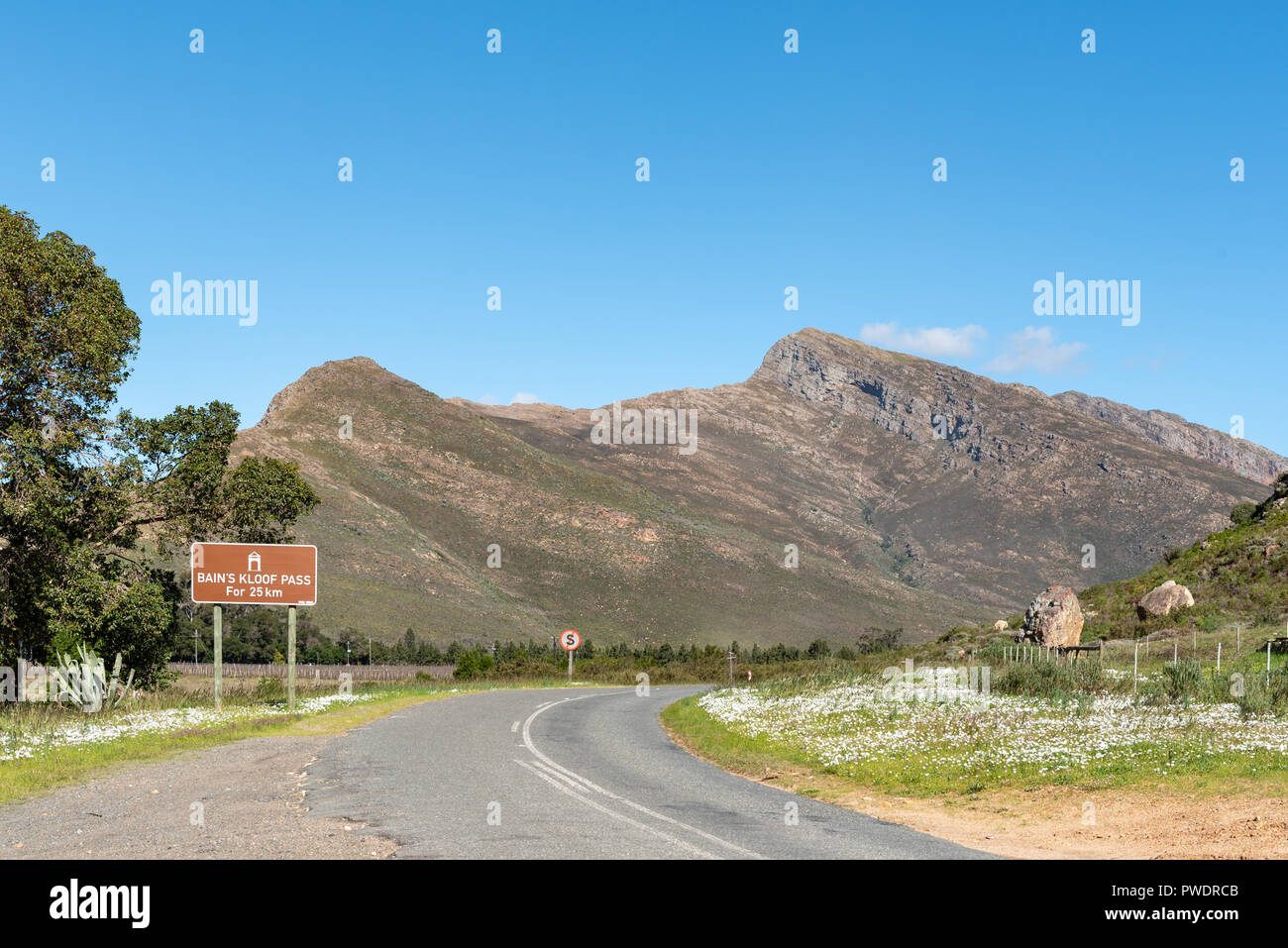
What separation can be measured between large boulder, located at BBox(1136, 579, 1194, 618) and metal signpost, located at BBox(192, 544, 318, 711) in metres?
31.5

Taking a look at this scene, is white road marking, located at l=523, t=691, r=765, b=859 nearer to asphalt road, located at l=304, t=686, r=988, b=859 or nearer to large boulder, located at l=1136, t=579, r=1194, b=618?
asphalt road, located at l=304, t=686, r=988, b=859

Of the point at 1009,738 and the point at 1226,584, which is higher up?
the point at 1226,584

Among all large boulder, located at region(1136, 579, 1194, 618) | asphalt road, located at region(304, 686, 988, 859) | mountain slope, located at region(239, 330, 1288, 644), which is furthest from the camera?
mountain slope, located at region(239, 330, 1288, 644)

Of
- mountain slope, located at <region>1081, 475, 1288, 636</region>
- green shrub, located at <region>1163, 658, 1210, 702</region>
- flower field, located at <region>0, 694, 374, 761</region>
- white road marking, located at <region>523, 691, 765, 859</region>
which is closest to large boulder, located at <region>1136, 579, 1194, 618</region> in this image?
mountain slope, located at <region>1081, 475, 1288, 636</region>

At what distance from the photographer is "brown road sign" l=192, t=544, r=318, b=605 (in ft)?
94.6

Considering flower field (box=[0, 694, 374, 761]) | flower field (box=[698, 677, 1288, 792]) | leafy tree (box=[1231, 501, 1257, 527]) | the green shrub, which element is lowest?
flower field (box=[0, 694, 374, 761])

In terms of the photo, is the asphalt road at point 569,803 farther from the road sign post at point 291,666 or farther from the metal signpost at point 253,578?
A: the metal signpost at point 253,578

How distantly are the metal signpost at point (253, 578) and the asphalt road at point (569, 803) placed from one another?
8521 millimetres

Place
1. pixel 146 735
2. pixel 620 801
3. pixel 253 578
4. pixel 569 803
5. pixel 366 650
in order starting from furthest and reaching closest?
pixel 366 650
pixel 253 578
pixel 146 735
pixel 620 801
pixel 569 803

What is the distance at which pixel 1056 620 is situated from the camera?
1403 inches

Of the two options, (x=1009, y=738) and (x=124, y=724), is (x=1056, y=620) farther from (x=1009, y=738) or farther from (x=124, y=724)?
(x=124, y=724)

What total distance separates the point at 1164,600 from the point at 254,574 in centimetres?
3376

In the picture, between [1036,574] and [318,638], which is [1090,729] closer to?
[318,638]

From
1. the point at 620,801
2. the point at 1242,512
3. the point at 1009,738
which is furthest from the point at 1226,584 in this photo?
the point at 620,801
